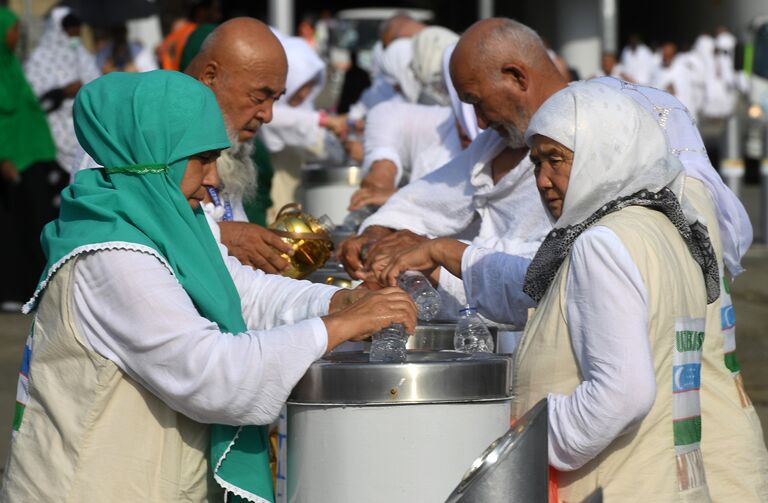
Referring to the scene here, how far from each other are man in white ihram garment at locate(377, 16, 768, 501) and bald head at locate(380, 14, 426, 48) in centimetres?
649

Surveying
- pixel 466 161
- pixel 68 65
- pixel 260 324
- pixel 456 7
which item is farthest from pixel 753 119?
pixel 456 7

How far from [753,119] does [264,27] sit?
1164 centimetres

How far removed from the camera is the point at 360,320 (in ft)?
10.3

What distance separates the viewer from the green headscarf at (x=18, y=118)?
9664mm

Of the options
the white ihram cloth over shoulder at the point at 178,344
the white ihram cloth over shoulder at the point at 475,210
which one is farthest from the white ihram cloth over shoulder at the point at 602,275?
the white ihram cloth over shoulder at the point at 475,210

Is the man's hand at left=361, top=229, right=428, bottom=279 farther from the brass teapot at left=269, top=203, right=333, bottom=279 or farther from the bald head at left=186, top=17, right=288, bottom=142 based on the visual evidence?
the bald head at left=186, top=17, right=288, bottom=142

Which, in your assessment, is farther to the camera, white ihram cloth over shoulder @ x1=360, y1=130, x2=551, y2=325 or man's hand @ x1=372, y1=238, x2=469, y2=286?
white ihram cloth over shoulder @ x1=360, y1=130, x2=551, y2=325

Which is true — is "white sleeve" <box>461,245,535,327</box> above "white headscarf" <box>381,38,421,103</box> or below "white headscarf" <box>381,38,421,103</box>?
above

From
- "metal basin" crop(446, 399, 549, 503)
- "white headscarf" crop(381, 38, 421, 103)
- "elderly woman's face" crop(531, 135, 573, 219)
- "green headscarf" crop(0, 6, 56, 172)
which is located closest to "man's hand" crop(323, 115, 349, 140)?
"white headscarf" crop(381, 38, 421, 103)

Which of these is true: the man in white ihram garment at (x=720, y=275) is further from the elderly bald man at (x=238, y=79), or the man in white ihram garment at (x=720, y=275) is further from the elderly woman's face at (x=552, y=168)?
the elderly bald man at (x=238, y=79)

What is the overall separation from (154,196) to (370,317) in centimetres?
54

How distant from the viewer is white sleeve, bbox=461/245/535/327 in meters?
4.03

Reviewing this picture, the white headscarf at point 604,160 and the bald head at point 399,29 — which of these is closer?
the white headscarf at point 604,160

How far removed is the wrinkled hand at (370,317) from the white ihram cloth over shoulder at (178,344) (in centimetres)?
6
